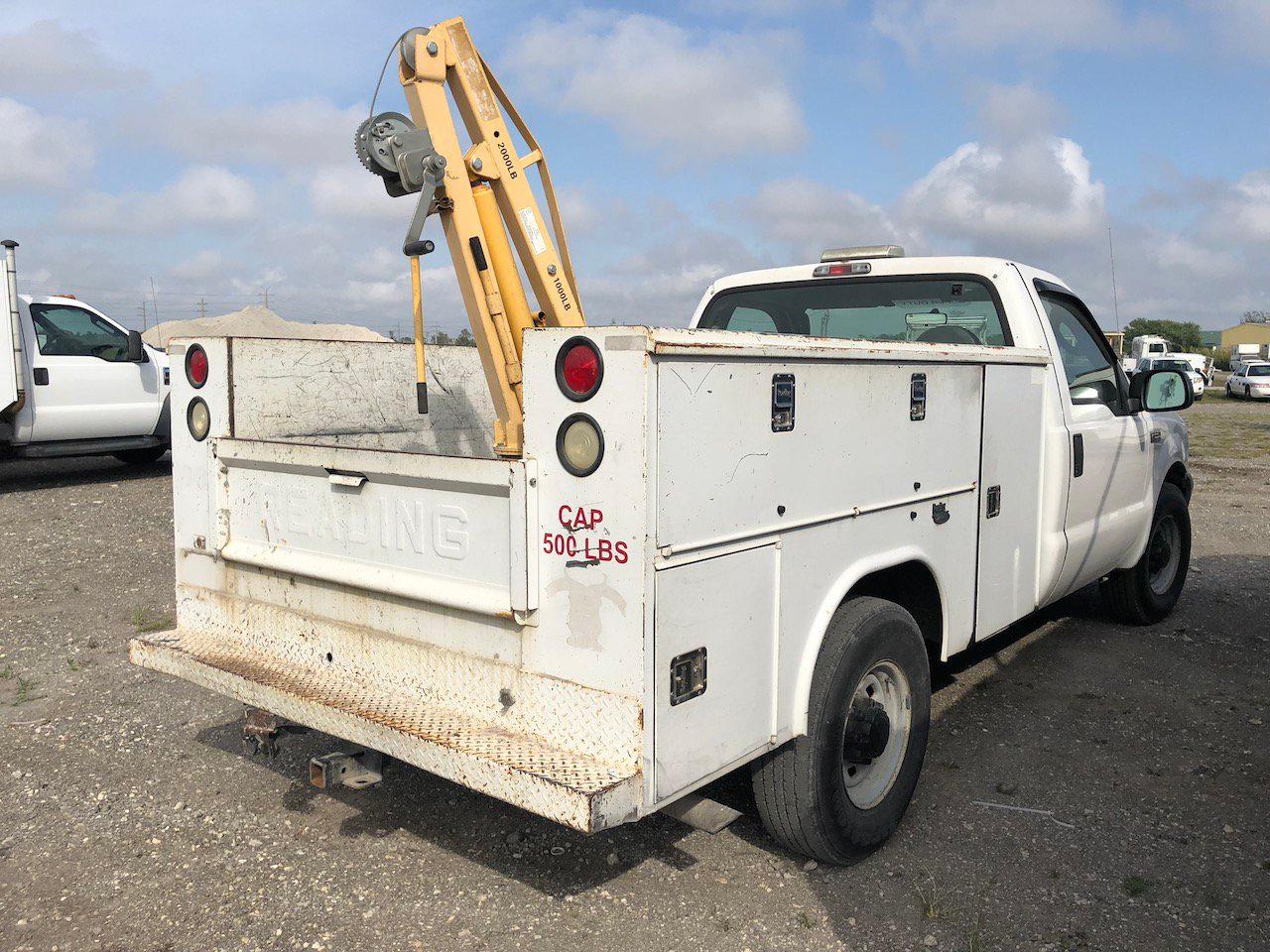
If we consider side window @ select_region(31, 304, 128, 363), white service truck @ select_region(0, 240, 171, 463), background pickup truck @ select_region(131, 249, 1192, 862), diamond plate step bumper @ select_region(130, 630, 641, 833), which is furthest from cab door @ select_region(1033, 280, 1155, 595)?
side window @ select_region(31, 304, 128, 363)

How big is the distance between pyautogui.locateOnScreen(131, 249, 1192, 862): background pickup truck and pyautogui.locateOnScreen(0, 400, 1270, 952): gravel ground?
346 mm

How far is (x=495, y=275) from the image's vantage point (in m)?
4.25

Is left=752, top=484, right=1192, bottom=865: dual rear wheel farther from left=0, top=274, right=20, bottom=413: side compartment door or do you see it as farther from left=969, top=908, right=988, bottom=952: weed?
left=0, top=274, right=20, bottom=413: side compartment door

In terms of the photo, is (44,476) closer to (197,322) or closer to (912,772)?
(912,772)

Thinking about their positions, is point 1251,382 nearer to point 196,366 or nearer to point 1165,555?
point 1165,555

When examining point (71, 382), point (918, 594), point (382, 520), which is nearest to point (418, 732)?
point (382, 520)

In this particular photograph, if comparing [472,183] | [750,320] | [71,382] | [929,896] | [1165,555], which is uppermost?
[472,183]

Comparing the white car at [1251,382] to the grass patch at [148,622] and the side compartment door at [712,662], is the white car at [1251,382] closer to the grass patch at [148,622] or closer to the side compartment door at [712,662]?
the grass patch at [148,622]

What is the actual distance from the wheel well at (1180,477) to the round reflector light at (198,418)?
5241 mm

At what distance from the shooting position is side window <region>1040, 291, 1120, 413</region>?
4.75m

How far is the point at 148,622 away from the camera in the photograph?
20.1ft

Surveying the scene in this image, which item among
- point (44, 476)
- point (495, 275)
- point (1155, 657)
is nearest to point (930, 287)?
point (495, 275)

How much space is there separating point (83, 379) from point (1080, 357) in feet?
33.2

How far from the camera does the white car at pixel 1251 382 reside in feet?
117
